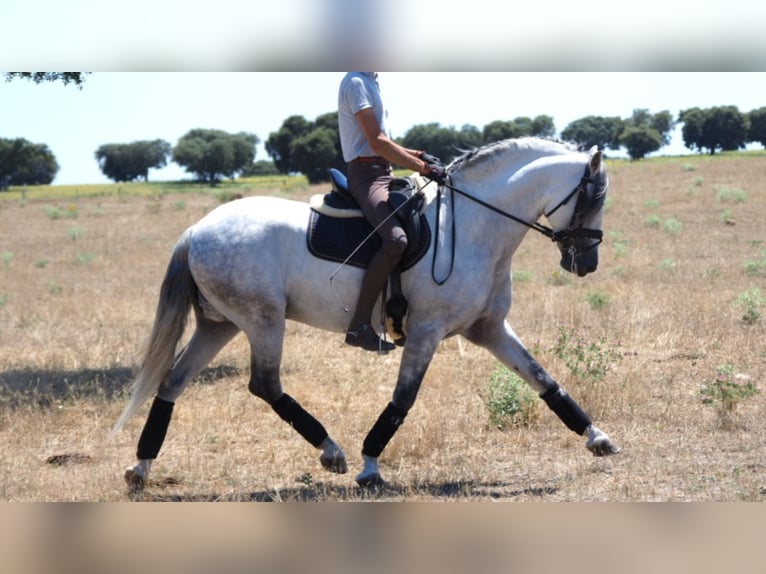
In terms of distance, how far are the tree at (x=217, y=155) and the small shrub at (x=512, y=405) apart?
211 feet

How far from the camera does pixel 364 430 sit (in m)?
8.58

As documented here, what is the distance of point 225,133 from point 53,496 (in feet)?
258

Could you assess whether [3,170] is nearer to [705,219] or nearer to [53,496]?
[705,219]

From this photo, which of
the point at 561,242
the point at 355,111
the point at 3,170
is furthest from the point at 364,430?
the point at 3,170

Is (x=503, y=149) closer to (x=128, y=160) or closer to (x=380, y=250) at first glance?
(x=380, y=250)

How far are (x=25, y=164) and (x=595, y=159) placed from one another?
195 ft

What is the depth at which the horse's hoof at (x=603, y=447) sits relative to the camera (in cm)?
738

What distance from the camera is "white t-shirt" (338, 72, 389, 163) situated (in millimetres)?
6824

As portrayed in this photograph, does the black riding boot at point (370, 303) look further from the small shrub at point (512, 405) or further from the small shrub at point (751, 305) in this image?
the small shrub at point (751, 305)

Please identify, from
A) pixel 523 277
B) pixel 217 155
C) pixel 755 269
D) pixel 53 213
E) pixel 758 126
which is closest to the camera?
pixel 755 269

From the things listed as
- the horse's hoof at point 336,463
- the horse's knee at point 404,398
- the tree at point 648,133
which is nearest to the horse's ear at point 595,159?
the horse's knee at point 404,398

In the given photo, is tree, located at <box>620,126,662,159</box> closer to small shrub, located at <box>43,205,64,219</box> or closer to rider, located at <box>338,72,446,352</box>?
small shrub, located at <box>43,205,64,219</box>

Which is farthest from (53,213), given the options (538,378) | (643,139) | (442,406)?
(538,378)

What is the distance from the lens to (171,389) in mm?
7293
